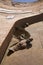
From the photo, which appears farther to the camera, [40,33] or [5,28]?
[40,33]

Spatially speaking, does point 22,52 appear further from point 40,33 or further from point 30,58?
point 40,33

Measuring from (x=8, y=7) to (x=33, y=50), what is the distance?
1715mm

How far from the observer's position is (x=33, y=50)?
Answer: 265 centimetres

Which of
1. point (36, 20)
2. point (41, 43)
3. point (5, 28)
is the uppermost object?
point (5, 28)

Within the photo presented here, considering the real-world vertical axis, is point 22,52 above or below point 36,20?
above

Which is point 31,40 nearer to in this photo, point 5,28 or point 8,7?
point 5,28

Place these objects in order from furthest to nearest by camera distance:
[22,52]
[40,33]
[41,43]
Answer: [40,33] < [41,43] < [22,52]

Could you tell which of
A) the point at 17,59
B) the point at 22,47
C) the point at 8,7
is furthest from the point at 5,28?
the point at 8,7

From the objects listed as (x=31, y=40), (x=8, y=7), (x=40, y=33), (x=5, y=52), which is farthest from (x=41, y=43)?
(x=8, y=7)

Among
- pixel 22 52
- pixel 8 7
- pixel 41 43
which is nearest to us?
pixel 22 52

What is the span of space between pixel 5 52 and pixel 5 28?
0.48 metres

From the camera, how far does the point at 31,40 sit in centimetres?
291

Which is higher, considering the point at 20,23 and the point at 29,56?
the point at 29,56

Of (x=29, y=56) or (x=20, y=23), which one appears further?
(x=20, y=23)
